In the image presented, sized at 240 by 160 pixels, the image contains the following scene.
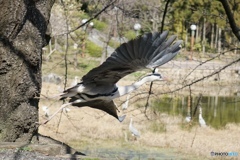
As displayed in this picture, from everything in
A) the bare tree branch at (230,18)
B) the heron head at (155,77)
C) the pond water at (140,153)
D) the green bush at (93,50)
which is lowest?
the pond water at (140,153)

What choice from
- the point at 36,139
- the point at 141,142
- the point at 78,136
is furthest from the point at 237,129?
the point at 36,139

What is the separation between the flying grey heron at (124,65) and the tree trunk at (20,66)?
0.58 meters

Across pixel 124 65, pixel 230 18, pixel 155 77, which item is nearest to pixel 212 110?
pixel 230 18

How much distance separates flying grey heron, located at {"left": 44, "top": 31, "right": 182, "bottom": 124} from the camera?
3383 mm

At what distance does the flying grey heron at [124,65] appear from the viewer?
338 cm

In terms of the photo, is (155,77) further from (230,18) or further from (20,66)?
(20,66)

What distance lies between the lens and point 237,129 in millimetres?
12086

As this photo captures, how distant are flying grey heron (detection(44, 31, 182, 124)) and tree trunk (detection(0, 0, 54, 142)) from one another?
1.90ft

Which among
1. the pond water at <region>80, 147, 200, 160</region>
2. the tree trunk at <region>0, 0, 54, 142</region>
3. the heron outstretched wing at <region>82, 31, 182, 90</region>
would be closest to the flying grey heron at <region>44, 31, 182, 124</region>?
the heron outstretched wing at <region>82, 31, 182, 90</region>

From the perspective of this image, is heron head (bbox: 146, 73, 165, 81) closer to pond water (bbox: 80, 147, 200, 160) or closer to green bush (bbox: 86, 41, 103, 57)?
pond water (bbox: 80, 147, 200, 160)

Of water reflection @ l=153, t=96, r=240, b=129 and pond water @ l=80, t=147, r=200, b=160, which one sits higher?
water reflection @ l=153, t=96, r=240, b=129

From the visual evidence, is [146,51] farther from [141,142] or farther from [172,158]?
[141,142]

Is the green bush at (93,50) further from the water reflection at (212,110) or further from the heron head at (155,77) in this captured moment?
the heron head at (155,77)

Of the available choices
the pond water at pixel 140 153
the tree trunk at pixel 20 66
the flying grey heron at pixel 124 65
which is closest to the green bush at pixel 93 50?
the pond water at pixel 140 153
